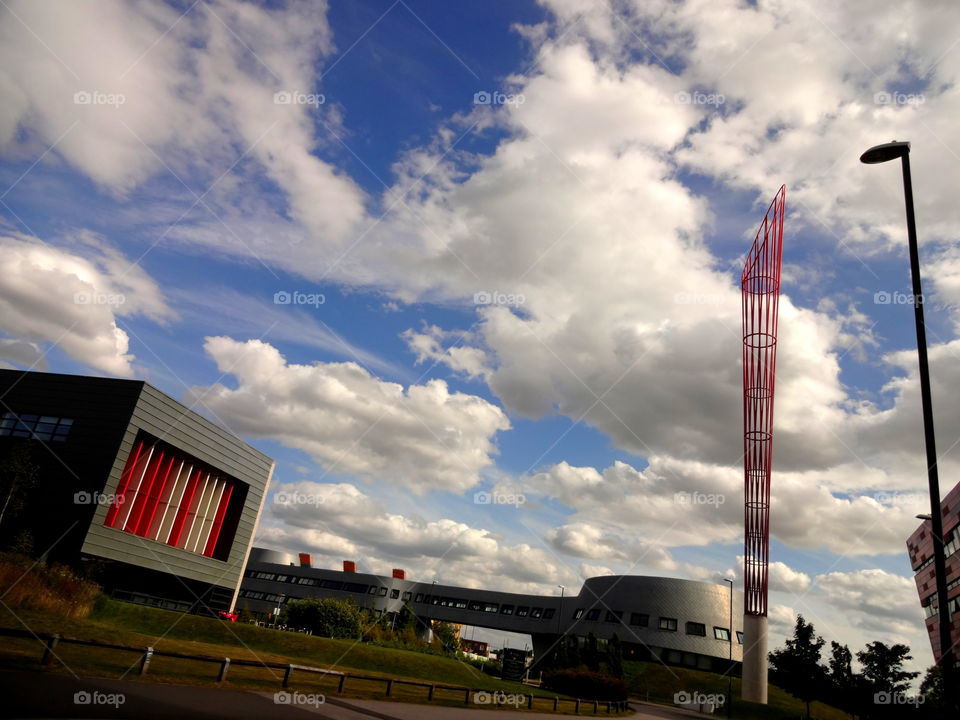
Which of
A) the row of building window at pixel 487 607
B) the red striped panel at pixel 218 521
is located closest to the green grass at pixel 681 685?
the row of building window at pixel 487 607

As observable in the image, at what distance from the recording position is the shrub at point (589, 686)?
36000mm

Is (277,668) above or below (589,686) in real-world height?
below

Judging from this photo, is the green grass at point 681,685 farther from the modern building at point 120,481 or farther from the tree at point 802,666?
the modern building at point 120,481

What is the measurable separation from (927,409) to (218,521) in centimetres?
6447

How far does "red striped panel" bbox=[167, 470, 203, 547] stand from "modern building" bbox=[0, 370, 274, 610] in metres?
0.09

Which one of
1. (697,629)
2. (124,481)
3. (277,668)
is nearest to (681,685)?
(697,629)

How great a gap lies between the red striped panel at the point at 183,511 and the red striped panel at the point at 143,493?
4.97 meters

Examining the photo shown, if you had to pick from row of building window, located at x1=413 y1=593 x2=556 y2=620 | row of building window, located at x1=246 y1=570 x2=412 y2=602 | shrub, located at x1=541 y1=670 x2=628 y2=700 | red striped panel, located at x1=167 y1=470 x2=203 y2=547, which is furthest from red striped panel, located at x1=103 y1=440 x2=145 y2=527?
row of building window, located at x1=246 y1=570 x2=412 y2=602

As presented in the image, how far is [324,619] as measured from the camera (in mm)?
44469

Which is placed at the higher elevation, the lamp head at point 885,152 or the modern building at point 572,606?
the lamp head at point 885,152

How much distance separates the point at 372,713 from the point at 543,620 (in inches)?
3302

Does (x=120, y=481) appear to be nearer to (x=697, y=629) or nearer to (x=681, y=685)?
(x=681, y=685)

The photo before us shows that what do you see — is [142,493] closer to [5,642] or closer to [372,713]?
[5,642]

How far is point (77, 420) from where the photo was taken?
49.2 meters
